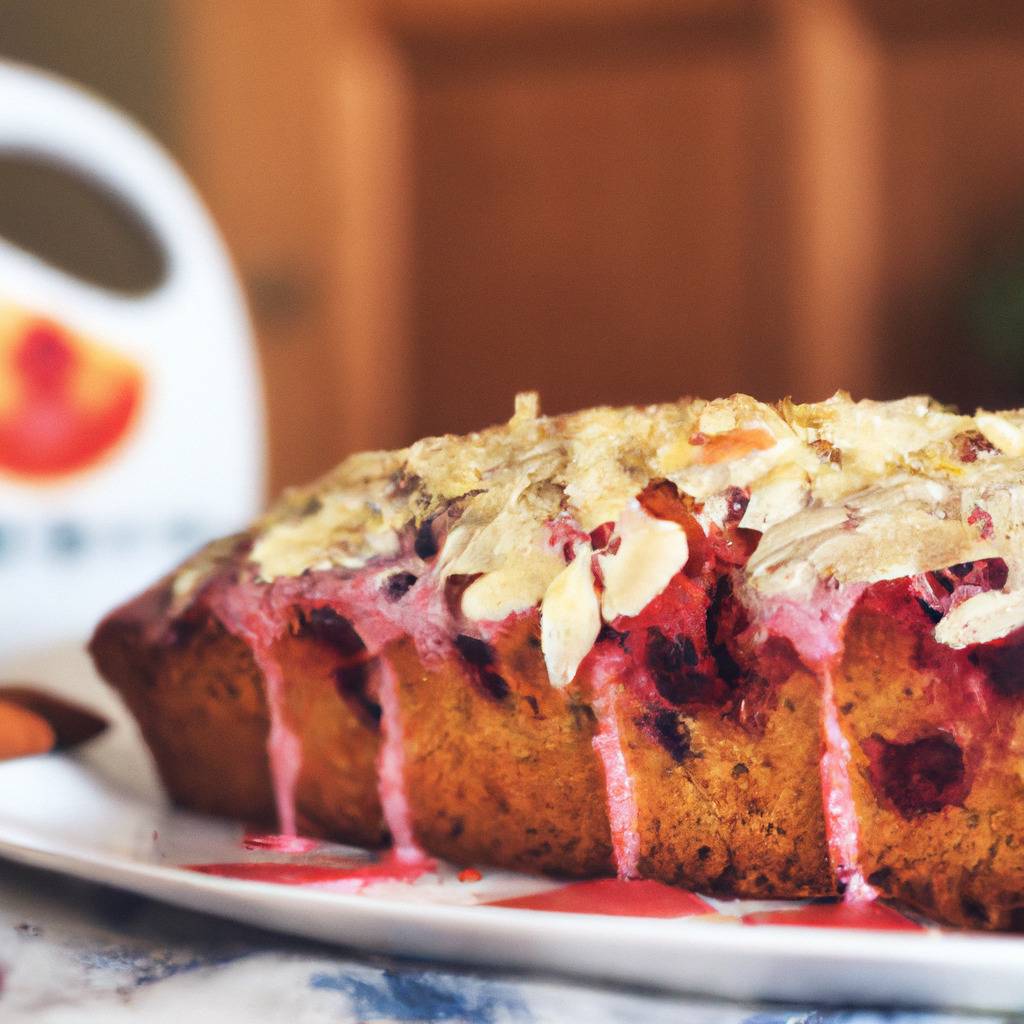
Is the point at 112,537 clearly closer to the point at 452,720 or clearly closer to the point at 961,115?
the point at 452,720

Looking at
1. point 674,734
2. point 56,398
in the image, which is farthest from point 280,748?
point 56,398

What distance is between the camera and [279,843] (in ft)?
2.48

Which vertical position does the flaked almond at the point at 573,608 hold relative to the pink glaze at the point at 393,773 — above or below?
above

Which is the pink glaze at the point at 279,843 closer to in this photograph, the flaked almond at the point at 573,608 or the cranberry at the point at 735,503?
the flaked almond at the point at 573,608

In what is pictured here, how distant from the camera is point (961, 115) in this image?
3.34 meters

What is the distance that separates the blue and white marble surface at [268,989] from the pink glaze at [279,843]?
0.43ft

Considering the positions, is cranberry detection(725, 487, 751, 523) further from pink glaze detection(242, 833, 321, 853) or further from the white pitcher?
the white pitcher

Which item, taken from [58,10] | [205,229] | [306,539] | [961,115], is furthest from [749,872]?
[58,10]

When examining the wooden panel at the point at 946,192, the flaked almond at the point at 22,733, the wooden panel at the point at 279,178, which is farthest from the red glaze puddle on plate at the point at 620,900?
Answer: the wooden panel at the point at 279,178

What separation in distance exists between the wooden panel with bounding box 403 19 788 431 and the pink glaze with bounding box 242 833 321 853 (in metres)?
2.77

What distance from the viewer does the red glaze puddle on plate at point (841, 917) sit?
0.60m

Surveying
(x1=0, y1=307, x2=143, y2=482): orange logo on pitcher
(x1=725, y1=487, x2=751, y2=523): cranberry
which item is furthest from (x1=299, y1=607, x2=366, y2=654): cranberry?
(x1=0, y1=307, x2=143, y2=482): orange logo on pitcher

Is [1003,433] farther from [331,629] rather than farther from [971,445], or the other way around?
[331,629]

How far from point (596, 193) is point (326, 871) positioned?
3124mm
